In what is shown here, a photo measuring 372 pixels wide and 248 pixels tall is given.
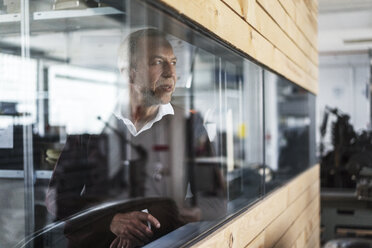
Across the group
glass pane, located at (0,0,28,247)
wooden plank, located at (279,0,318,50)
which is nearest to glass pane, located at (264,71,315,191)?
wooden plank, located at (279,0,318,50)

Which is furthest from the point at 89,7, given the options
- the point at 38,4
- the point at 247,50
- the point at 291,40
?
the point at 291,40

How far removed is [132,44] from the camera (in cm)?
139

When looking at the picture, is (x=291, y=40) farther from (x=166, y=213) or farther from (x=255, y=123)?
(x=166, y=213)

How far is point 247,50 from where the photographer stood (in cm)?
189

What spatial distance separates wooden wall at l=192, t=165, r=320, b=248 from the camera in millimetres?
1687

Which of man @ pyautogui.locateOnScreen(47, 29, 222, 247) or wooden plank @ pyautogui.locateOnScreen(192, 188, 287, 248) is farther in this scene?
wooden plank @ pyautogui.locateOnScreen(192, 188, 287, 248)

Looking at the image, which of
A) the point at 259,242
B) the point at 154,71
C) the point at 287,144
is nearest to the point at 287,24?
the point at 259,242

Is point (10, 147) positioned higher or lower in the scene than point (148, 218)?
higher

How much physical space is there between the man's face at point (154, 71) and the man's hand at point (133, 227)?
16.9 inches

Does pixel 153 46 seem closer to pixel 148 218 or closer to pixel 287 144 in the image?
pixel 148 218

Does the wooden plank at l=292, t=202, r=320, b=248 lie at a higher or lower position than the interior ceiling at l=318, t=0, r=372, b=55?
lower

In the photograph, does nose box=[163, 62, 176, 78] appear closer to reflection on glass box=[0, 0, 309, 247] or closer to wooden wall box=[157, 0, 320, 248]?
reflection on glass box=[0, 0, 309, 247]

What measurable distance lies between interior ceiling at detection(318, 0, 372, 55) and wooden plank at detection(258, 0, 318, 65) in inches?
86.0

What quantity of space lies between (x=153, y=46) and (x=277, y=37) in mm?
1200
